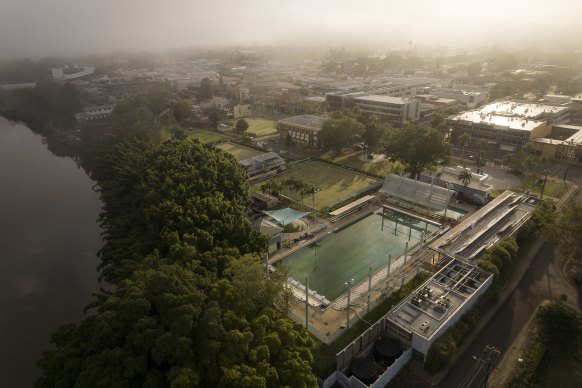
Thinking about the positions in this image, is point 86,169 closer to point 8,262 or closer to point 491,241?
point 8,262

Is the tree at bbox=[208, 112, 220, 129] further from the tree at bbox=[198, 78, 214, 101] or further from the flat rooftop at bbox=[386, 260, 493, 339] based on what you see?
the flat rooftop at bbox=[386, 260, 493, 339]

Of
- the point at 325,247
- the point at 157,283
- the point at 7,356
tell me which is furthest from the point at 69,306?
the point at 325,247


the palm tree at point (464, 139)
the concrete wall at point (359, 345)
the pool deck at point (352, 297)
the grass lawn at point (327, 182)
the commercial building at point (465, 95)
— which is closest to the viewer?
the concrete wall at point (359, 345)

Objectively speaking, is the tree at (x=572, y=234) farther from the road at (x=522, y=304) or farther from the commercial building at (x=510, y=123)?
the commercial building at (x=510, y=123)

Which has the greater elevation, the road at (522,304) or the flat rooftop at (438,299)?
the flat rooftop at (438,299)

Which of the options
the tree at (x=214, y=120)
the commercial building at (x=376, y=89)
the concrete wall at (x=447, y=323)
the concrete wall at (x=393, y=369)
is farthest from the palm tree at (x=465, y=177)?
the tree at (x=214, y=120)

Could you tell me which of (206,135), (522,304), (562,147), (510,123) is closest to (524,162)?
(562,147)

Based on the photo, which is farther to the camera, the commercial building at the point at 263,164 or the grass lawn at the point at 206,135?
the grass lawn at the point at 206,135

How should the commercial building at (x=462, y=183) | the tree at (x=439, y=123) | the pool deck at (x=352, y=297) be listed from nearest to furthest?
the pool deck at (x=352, y=297)
the commercial building at (x=462, y=183)
the tree at (x=439, y=123)
